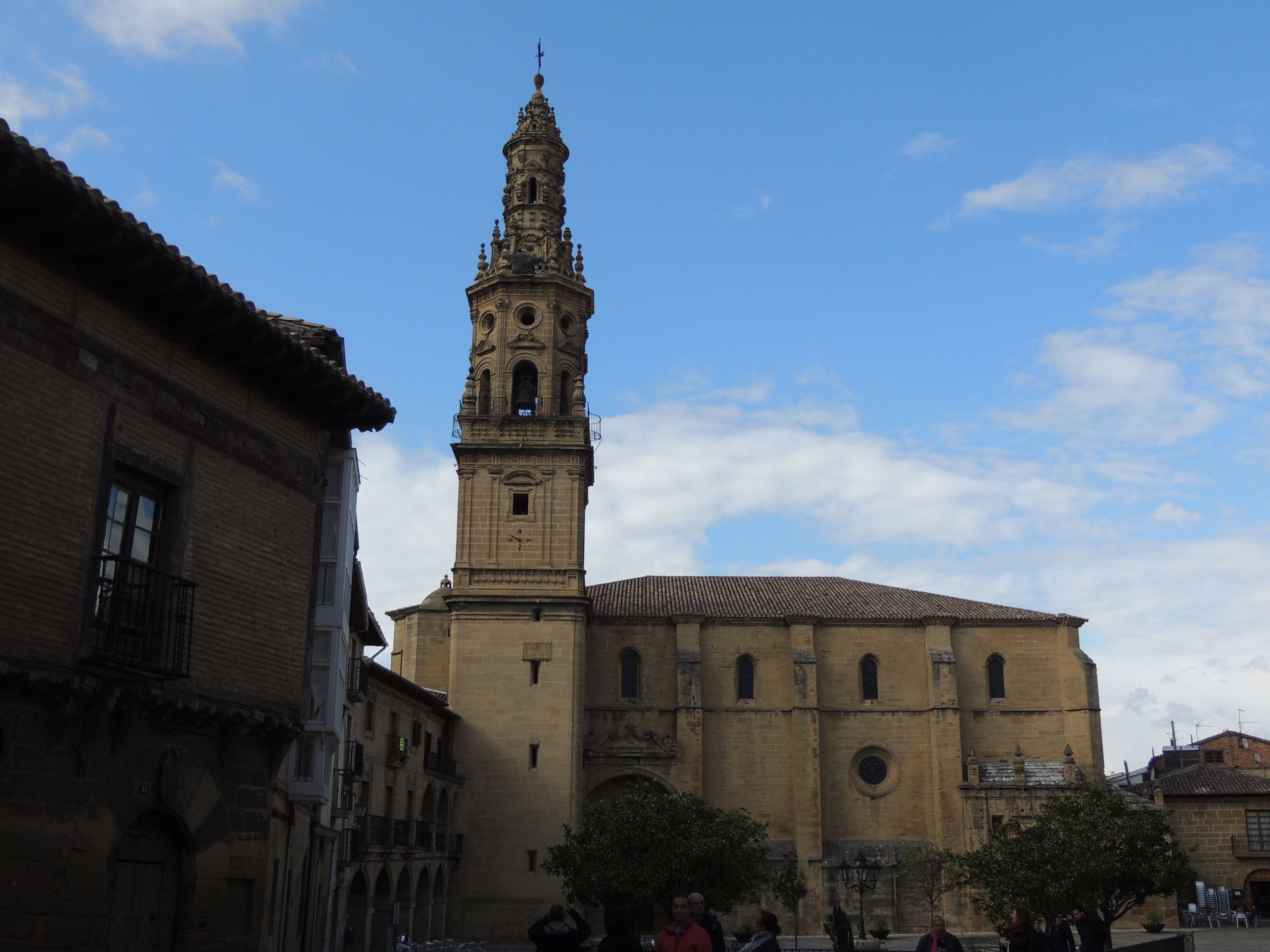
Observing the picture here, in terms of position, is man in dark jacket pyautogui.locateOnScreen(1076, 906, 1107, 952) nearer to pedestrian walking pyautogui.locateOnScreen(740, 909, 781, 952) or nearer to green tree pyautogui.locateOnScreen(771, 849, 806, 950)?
pedestrian walking pyautogui.locateOnScreen(740, 909, 781, 952)

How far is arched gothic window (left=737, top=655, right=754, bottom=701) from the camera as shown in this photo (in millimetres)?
42812

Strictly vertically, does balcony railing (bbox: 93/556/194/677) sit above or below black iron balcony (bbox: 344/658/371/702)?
below

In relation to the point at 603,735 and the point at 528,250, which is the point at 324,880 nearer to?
the point at 603,735

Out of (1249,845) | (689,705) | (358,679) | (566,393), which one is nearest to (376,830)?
(358,679)

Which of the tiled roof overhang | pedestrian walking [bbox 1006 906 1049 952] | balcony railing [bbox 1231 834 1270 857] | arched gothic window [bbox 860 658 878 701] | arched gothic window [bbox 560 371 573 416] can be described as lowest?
pedestrian walking [bbox 1006 906 1049 952]

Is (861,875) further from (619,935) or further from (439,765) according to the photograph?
(619,935)

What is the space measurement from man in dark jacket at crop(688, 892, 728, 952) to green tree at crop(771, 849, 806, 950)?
81.6 feet

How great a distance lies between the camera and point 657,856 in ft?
97.8

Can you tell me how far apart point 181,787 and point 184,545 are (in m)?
2.28

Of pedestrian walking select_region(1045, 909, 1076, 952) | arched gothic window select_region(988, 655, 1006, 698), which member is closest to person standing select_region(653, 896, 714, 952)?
pedestrian walking select_region(1045, 909, 1076, 952)

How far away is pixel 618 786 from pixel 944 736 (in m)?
11.3

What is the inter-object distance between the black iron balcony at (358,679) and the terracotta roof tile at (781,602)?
1642cm

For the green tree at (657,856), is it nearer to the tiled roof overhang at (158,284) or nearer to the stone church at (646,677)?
the stone church at (646,677)

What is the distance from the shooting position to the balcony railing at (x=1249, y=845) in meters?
44.8
